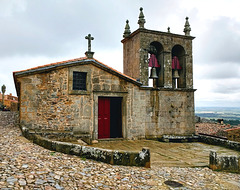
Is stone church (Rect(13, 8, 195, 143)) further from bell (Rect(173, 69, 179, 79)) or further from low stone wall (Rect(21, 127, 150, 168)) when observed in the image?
low stone wall (Rect(21, 127, 150, 168))

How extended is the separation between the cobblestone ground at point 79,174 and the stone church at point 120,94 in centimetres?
334

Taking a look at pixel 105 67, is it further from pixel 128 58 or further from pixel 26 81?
pixel 26 81

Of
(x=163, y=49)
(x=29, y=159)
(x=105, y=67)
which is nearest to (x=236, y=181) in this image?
(x=29, y=159)

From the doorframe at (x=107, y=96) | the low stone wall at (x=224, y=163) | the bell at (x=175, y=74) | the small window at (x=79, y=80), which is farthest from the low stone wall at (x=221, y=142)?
the small window at (x=79, y=80)

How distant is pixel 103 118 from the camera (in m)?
11.2

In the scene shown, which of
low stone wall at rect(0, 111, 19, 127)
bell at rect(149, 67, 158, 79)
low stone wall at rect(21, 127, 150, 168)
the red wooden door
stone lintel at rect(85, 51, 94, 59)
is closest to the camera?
low stone wall at rect(21, 127, 150, 168)

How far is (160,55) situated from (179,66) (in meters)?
1.66

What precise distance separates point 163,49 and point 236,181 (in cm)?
851

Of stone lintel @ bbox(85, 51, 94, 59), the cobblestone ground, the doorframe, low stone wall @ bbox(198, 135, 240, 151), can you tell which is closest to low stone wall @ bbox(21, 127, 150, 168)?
the cobblestone ground

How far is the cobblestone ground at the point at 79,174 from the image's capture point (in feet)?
12.6

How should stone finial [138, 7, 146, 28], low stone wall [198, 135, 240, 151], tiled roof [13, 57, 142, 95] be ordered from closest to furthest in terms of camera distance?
tiled roof [13, 57, 142, 95], low stone wall [198, 135, 240, 151], stone finial [138, 7, 146, 28]

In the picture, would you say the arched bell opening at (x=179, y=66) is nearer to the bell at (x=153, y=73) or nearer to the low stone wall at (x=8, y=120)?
the bell at (x=153, y=73)

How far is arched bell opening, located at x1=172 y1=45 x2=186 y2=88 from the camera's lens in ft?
43.0

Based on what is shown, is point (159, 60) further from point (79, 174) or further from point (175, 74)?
point (79, 174)
